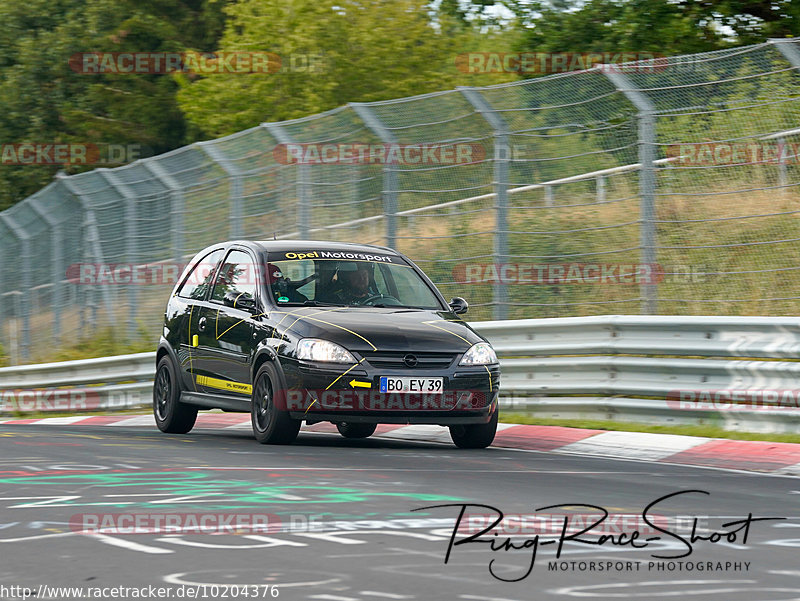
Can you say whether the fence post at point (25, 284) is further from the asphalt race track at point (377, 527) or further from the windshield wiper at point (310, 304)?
the asphalt race track at point (377, 527)

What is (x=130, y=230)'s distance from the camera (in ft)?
69.0

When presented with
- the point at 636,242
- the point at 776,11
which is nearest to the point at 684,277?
the point at 636,242

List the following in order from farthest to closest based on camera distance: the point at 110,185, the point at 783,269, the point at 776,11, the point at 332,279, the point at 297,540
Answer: the point at 776,11 → the point at 110,185 → the point at 783,269 → the point at 332,279 → the point at 297,540

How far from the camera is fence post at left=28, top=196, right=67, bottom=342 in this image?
22.8 meters

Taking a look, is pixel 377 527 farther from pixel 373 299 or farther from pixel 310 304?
pixel 373 299

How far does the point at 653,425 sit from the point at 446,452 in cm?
197

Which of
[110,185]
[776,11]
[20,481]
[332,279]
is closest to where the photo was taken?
[20,481]

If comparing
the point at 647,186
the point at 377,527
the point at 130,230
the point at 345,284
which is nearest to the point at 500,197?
the point at 647,186

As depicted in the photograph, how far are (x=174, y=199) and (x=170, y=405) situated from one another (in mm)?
7187

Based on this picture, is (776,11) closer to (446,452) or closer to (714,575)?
(446,452)

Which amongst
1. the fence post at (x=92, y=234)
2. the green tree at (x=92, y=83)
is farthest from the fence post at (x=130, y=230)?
the green tree at (x=92, y=83)

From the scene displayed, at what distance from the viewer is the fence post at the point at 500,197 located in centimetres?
1394

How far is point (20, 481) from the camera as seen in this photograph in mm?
8477

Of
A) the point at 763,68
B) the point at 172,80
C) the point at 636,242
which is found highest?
the point at 763,68
